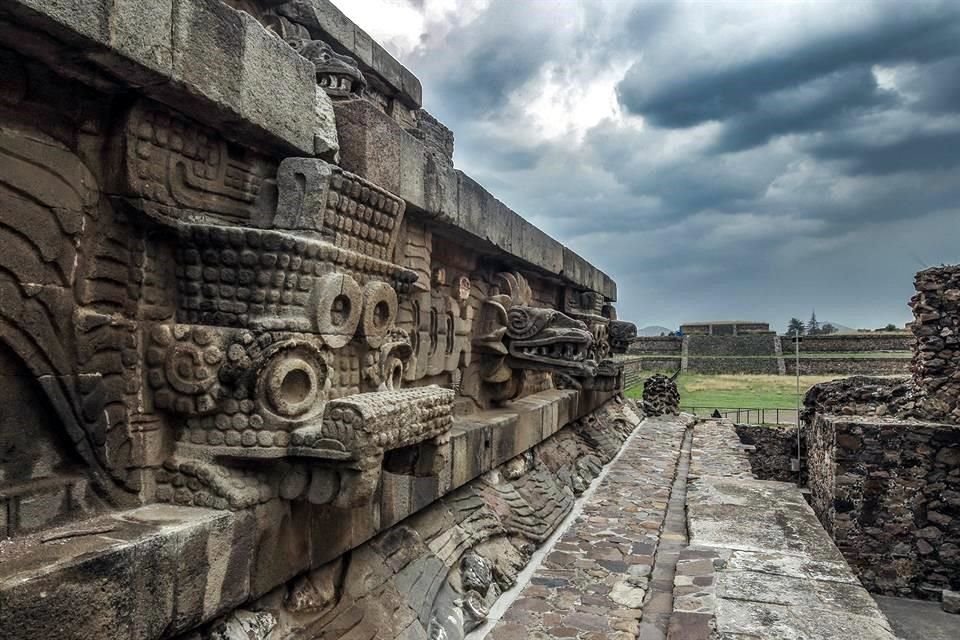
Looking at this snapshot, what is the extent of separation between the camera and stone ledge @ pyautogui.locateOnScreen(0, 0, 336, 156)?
1.90 meters

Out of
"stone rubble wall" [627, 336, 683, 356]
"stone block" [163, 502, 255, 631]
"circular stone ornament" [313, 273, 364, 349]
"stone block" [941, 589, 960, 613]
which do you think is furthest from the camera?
"stone rubble wall" [627, 336, 683, 356]

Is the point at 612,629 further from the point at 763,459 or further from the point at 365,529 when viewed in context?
the point at 763,459

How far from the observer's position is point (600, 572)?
5.03 metres

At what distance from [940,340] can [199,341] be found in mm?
10325

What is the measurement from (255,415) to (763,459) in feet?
50.2

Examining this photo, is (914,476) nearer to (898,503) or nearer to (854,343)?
(898,503)

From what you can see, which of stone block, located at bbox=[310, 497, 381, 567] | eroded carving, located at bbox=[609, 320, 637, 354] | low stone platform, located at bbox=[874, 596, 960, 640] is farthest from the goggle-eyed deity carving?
eroded carving, located at bbox=[609, 320, 637, 354]

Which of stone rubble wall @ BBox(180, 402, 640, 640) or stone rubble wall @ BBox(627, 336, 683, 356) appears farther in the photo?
stone rubble wall @ BBox(627, 336, 683, 356)

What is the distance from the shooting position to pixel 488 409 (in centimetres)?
630

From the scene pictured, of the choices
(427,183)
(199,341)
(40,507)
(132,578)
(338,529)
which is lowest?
(338,529)

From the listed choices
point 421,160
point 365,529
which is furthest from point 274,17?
point 365,529

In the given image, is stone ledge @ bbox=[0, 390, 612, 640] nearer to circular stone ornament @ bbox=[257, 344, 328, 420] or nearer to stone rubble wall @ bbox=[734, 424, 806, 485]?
circular stone ornament @ bbox=[257, 344, 328, 420]

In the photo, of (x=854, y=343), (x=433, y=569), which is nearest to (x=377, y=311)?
(x=433, y=569)

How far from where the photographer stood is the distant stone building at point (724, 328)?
134 ft
